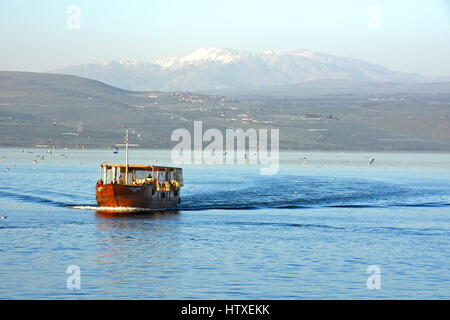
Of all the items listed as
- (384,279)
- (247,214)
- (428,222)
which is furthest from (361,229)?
(384,279)

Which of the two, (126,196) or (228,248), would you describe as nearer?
(228,248)

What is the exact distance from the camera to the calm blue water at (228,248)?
42.9 metres

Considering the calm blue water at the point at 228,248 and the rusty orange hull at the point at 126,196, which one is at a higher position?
the rusty orange hull at the point at 126,196

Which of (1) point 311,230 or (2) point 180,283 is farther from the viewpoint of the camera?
(1) point 311,230

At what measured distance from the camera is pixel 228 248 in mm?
57562

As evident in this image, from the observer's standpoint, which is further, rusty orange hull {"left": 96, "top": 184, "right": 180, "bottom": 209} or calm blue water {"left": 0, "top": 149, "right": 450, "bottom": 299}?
rusty orange hull {"left": 96, "top": 184, "right": 180, "bottom": 209}

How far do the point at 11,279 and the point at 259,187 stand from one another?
84480mm

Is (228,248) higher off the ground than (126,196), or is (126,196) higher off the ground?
(126,196)

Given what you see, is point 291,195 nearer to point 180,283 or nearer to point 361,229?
point 361,229

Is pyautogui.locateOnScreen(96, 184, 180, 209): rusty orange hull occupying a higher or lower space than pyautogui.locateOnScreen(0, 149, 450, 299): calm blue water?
higher

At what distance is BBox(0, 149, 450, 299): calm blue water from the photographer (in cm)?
4294

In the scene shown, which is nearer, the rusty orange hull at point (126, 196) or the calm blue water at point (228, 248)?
the calm blue water at point (228, 248)

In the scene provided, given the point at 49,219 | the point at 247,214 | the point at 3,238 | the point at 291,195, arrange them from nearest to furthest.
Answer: the point at 3,238 < the point at 49,219 < the point at 247,214 < the point at 291,195
